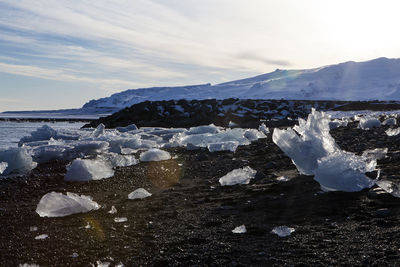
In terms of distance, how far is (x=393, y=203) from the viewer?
3256 mm

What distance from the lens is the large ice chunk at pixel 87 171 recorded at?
5762mm

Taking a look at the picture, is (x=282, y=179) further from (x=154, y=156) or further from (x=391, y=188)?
(x=154, y=156)

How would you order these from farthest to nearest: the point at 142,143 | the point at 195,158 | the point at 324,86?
the point at 324,86 < the point at 142,143 < the point at 195,158

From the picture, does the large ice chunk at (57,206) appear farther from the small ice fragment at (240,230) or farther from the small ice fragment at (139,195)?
the small ice fragment at (240,230)

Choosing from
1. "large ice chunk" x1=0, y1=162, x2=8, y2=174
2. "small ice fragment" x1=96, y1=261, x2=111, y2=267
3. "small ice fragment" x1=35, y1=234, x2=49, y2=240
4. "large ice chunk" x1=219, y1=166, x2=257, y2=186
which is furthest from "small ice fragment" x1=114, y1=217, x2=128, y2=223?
"large ice chunk" x1=0, y1=162, x2=8, y2=174

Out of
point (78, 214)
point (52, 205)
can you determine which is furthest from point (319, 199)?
point (52, 205)

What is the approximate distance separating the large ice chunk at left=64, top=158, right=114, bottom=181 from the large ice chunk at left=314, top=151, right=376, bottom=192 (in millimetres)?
3390

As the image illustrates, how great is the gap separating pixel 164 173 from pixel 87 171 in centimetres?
124

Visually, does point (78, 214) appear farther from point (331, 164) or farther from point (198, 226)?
point (331, 164)

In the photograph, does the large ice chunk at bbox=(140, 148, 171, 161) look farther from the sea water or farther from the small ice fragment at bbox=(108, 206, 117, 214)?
the sea water

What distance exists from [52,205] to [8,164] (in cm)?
371

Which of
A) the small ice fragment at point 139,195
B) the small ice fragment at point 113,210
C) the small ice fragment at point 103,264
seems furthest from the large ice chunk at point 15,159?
the small ice fragment at point 103,264

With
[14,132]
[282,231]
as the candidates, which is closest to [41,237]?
Result: [282,231]

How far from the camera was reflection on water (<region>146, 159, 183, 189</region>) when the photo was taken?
5.43 metres
